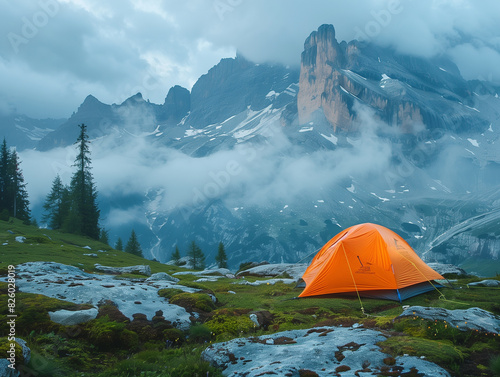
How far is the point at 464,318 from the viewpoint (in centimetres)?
1136

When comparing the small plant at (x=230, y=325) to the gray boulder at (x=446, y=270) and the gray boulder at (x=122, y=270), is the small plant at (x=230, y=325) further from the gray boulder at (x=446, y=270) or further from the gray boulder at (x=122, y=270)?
the gray boulder at (x=446, y=270)

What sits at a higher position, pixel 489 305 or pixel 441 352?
pixel 441 352

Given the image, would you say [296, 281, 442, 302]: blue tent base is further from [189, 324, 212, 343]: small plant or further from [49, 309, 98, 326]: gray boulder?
[49, 309, 98, 326]: gray boulder

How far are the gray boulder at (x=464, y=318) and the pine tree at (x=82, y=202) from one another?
235 feet

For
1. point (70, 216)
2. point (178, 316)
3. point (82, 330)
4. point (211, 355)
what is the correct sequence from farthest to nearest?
point (70, 216), point (178, 316), point (82, 330), point (211, 355)

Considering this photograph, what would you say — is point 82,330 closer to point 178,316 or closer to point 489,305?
point 178,316

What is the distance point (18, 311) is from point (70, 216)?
2459 inches

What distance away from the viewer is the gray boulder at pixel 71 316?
12.8m

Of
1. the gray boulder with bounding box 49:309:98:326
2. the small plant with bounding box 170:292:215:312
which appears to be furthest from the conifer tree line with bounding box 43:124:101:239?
the gray boulder with bounding box 49:309:98:326

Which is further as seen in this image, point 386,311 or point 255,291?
point 255,291

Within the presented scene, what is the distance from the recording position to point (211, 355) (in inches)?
365

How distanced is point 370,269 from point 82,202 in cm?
6985

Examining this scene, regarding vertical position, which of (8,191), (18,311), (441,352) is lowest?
(441,352)

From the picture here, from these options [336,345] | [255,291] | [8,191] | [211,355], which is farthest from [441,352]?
[8,191]
